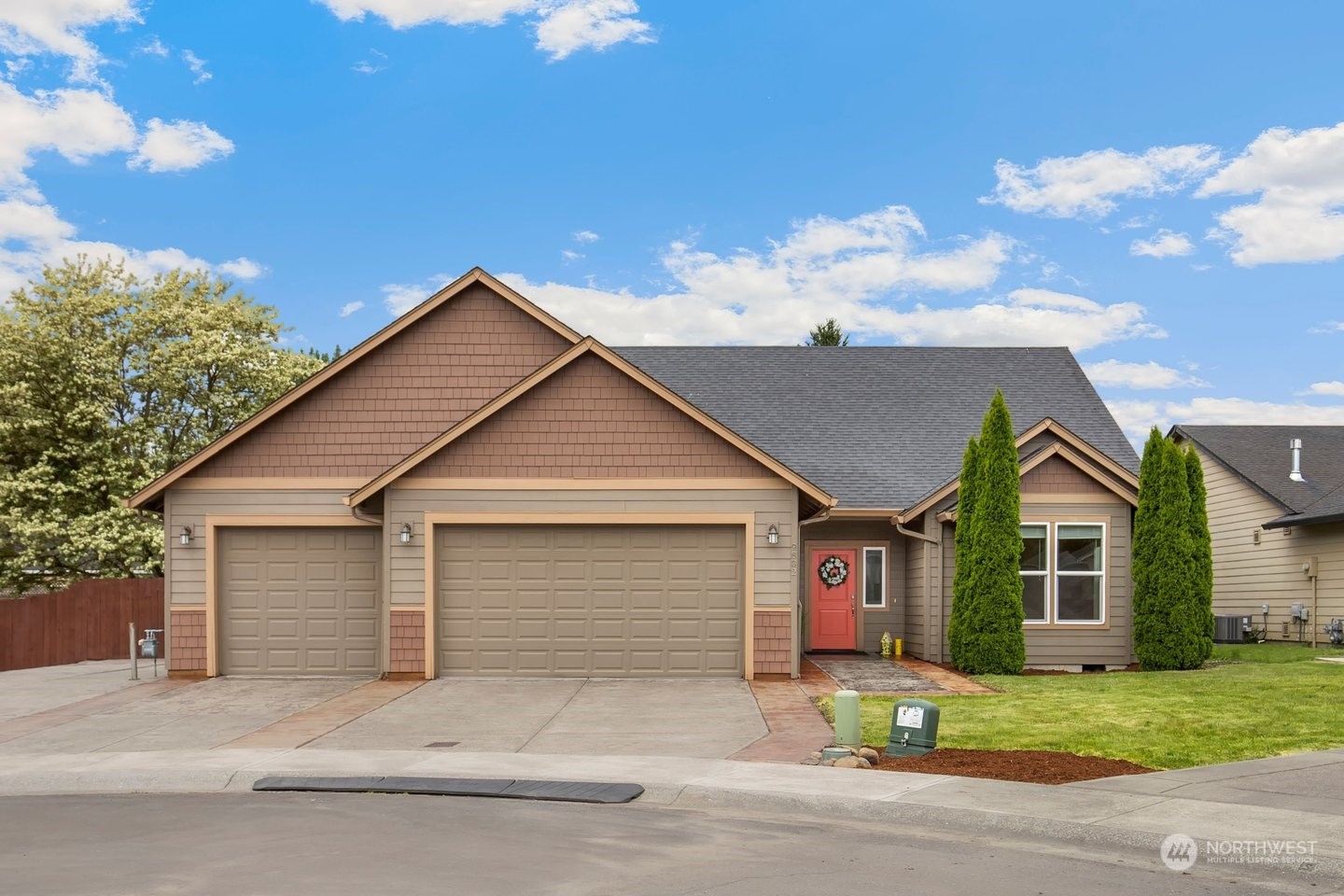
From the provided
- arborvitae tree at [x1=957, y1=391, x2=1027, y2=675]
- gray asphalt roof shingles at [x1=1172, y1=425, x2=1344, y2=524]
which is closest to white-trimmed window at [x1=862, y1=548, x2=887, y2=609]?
arborvitae tree at [x1=957, y1=391, x2=1027, y2=675]

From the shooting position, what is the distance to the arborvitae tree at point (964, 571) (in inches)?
734

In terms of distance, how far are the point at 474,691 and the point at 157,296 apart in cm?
1933

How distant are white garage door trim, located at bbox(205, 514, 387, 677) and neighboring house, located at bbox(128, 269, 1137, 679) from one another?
3cm

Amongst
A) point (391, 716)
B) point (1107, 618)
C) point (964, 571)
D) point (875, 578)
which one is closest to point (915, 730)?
point (391, 716)

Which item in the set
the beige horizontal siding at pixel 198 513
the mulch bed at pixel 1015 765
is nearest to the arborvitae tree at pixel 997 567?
the mulch bed at pixel 1015 765

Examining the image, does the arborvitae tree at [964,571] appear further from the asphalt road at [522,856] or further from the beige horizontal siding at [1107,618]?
the asphalt road at [522,856]

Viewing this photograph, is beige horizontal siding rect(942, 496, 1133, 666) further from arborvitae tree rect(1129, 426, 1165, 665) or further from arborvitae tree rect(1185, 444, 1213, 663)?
arborvitae tree rect(1185, 444, 1213, 663)

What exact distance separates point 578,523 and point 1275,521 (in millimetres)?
15717

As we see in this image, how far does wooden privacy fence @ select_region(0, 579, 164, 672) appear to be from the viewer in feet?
74.4

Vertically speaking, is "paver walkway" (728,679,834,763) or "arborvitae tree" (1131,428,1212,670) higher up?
"arborvitae tree" (1131,428,1212,670)

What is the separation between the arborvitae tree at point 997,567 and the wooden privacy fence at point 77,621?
15731 mm

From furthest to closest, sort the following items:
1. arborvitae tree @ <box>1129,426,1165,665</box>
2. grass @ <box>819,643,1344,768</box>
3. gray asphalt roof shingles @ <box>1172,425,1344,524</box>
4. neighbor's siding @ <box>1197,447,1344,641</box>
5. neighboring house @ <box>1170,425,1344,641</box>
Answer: gray asphalt roof shingles @ <box>1172,425,1344,524</box>, neighboring house @ <box>1170,425,1344,641</box>, neighbor's siding @ <box>1197,447,1344,641</box>, arborvitae tree @ <box>1129,426,1165,665</box>, grass @ <box>819,643,1344,768</box>

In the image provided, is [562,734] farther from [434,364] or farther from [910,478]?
[910,478]

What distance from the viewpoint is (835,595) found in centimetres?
2234
